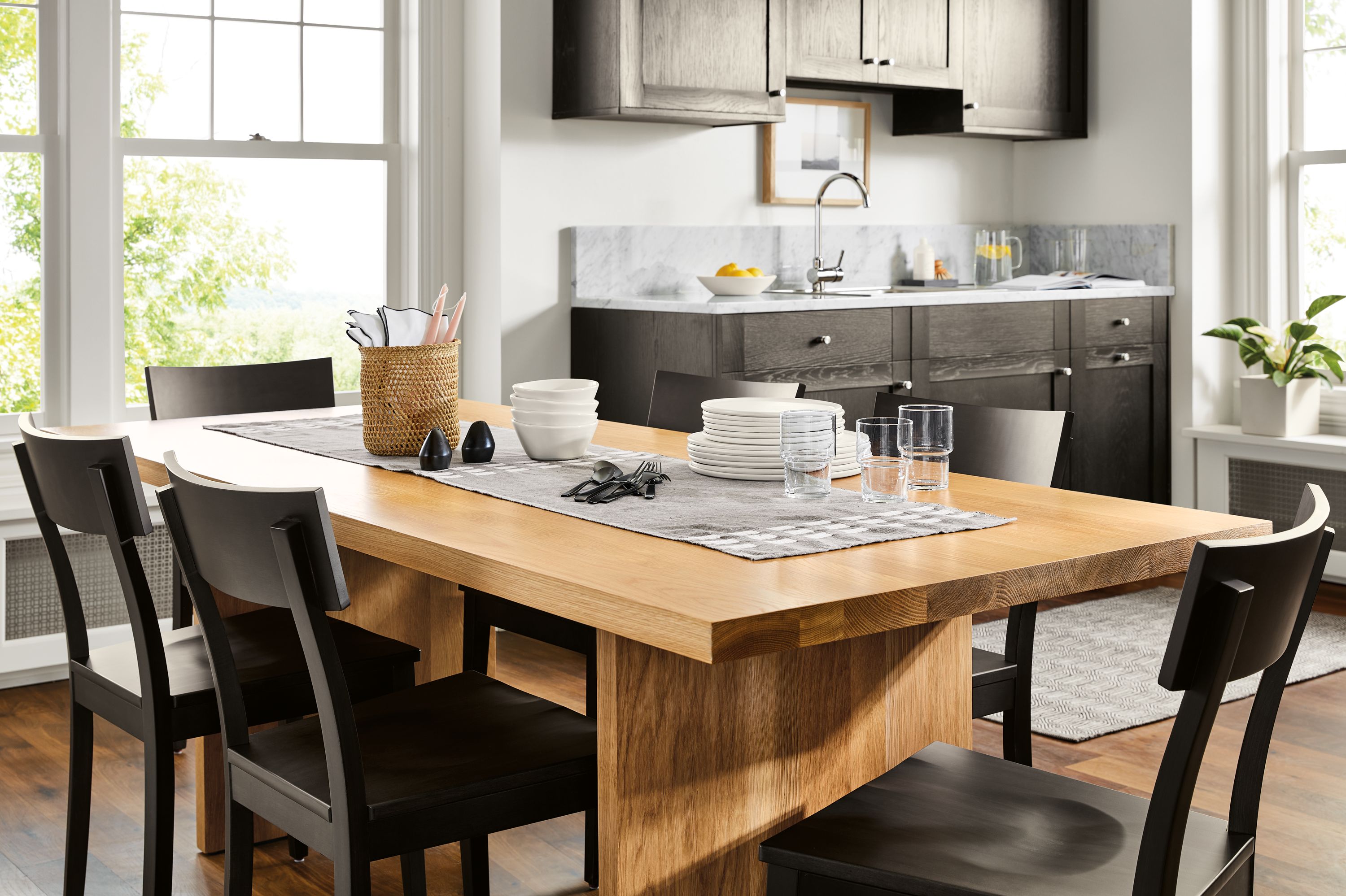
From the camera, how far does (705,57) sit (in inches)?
166

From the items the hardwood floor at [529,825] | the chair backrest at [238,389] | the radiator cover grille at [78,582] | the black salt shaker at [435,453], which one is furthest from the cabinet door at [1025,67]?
the black salt shaker at [435,453]

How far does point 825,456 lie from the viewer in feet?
6.12

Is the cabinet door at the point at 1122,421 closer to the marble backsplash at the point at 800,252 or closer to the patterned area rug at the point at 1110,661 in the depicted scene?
the marble backsplash at the point at 800,252

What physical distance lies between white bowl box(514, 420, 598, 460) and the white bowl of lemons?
215 centimetres

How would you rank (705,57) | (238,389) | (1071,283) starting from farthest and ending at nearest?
(1071,283) → (705,57) → (238,389)

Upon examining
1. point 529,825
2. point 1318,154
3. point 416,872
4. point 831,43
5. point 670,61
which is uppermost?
point 831,43

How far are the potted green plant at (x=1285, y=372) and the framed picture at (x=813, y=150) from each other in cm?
140

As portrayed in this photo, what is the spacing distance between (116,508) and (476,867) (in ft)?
2.45

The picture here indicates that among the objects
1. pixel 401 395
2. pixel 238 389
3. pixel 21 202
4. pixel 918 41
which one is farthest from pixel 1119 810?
pixel 918 41

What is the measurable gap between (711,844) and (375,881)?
→ 43.8 inches

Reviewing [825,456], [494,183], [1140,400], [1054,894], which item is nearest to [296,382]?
[494,183]

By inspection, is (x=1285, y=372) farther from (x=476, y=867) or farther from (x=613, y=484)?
(x=476, y=867)

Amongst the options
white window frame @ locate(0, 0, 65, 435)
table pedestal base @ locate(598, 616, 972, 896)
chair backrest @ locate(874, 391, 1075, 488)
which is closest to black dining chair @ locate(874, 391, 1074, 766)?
chair backrest @ locate(874, 391, 1075, 488)

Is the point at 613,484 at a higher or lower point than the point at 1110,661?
higher
